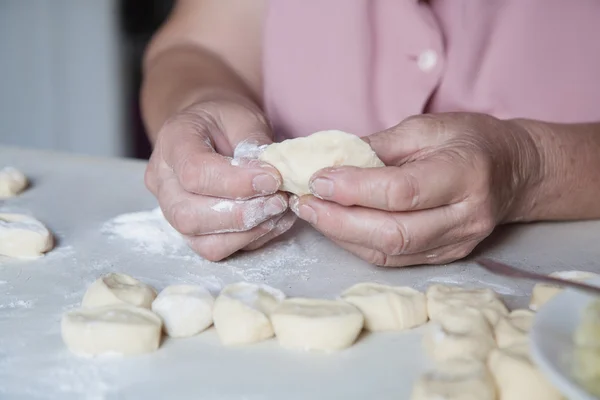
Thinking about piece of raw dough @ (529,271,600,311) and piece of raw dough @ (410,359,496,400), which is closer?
piece of raw dough @ (410,359,496,400)

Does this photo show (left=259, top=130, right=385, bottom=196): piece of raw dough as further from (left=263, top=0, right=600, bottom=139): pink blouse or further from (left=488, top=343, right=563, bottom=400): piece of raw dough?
(left=263, top=0, right=600, bottom=139): pink blouse

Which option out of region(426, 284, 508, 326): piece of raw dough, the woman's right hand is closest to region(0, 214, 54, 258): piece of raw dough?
the woman's right hand

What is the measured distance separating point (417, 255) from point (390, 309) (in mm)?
152

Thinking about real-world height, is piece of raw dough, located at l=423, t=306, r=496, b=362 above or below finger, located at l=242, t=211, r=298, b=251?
above

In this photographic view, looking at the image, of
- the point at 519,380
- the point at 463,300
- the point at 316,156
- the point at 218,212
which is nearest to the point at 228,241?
the point at 218,212

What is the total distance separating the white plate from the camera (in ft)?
1.61

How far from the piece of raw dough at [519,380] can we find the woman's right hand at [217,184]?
346 millimetres

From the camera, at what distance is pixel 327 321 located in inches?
28.1

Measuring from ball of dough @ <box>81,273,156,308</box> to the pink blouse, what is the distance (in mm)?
621

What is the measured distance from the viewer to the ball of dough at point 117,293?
0.77 m

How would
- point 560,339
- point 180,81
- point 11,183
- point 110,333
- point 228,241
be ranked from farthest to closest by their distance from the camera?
point 180,81 < point 11,183 < point 228,241 < point 110,333 < point 560,339

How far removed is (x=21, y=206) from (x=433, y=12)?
78 cm

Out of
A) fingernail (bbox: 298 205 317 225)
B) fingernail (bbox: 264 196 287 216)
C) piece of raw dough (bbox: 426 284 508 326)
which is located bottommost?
piece of raw dough (bbox: 426 284 508 326)

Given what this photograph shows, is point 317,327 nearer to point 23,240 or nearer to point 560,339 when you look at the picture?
point 560,339
